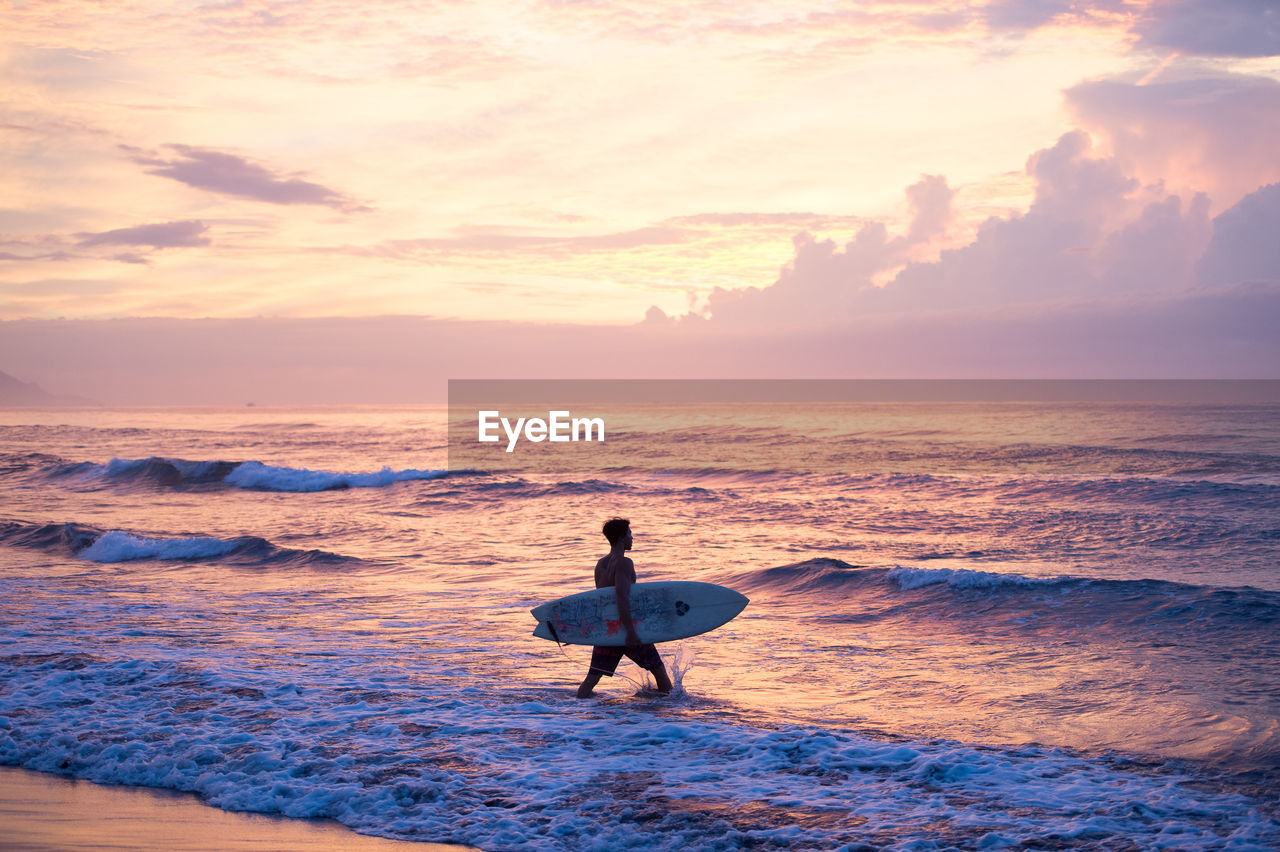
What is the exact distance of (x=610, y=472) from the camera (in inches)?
1384

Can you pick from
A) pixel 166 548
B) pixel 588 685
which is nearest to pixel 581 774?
pixel 588 685

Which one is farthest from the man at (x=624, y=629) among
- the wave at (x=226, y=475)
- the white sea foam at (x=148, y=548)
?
the wave at (x=226, y=475)

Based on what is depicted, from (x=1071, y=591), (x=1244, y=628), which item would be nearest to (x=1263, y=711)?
(x=1244, y=628)

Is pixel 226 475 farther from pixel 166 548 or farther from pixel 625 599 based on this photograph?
pixel 625 599

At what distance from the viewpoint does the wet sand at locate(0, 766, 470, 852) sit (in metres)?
5.07

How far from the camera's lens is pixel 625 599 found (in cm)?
778

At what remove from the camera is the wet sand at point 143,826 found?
5.07m

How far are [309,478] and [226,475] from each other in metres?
3.88

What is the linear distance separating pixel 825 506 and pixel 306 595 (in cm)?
1442

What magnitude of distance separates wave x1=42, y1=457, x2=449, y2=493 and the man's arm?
25.1m

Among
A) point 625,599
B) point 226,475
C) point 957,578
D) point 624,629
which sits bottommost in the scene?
point 226,475

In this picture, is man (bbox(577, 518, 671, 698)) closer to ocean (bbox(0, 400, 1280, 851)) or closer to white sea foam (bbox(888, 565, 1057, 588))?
ocean (bbox(0, 400, 1280, 851))

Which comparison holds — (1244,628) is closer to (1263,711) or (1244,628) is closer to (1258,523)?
(1263,711)

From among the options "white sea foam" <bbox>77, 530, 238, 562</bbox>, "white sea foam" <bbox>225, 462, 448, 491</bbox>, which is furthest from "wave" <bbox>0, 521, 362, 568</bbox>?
"white sea foam" <bbox>225, 462, 448, 491</bbox>
